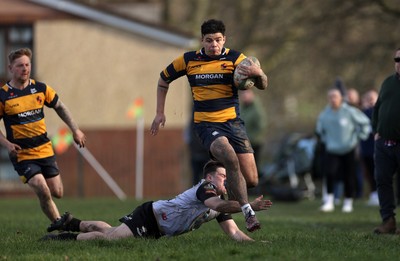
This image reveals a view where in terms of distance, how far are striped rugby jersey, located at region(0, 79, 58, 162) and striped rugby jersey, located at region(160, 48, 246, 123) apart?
2.15 meters

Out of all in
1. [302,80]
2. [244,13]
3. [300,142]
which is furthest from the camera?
[302,80]

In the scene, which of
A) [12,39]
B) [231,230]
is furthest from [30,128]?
[12,39]

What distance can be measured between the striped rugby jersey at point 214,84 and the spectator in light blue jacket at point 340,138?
8.05 meters

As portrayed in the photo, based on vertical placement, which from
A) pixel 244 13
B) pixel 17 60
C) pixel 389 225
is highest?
pixel 244 13

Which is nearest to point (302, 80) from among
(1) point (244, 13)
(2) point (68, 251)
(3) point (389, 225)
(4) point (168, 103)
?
(1) point (244, 13)

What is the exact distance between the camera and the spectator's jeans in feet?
39.2

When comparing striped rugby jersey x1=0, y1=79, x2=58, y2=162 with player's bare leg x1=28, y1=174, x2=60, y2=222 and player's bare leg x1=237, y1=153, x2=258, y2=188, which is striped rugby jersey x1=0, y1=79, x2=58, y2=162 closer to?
player's bare leg x1=28, y1=174, x2=60, y2=222

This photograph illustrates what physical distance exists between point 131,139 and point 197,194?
19.7 meters

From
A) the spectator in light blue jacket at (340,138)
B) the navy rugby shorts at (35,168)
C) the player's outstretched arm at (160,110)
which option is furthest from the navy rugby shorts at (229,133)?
the spectator in light blue jacket at (340,138)

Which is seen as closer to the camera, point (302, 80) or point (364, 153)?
point (364, 153)

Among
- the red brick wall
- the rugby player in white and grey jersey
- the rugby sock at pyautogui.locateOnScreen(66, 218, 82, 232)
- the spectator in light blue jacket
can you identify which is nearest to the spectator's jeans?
the rugby player in white and grey jersey

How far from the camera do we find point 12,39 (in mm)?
30438

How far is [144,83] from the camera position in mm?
30016

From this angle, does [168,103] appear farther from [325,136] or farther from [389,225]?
[389,225]
